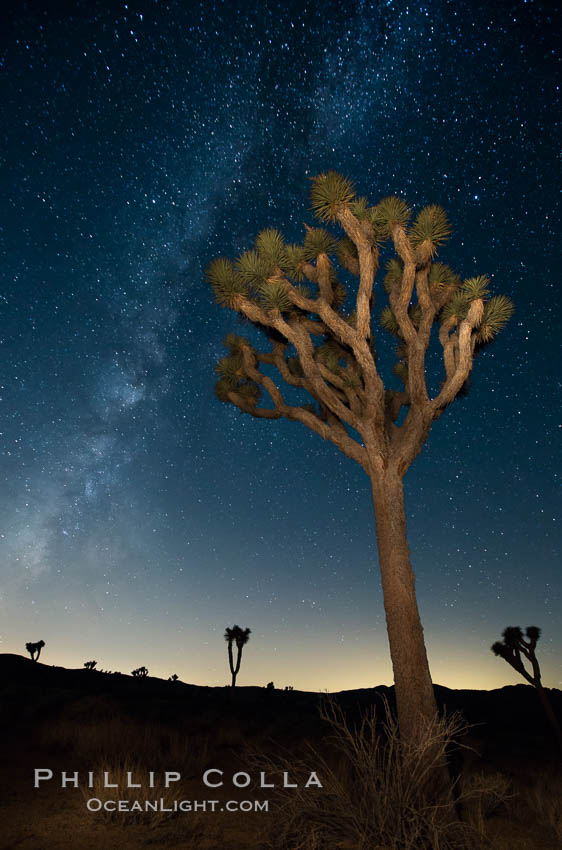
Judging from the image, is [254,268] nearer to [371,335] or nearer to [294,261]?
[294,261]

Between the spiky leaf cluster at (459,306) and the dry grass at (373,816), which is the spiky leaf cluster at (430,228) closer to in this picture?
the spiky leaf cluster at (459,306)

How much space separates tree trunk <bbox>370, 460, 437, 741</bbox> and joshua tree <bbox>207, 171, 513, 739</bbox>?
14 millimetres

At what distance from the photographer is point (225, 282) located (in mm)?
8344

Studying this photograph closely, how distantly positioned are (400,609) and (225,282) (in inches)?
225

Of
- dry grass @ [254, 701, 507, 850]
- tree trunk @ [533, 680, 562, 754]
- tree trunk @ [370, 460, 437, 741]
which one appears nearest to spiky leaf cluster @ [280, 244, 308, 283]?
tree trunk @ [370, 460, 437, 741]

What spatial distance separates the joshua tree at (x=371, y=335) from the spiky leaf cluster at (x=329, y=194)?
2 cm

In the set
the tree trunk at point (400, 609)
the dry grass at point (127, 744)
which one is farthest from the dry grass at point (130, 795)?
the tree trunk at point (400, 609)

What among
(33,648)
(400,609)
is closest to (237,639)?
(33,648)

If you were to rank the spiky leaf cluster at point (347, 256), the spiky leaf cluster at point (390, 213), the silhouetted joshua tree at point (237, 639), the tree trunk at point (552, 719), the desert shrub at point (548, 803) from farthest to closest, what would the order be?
the silhouetted joshua tree at point (237, 639) < the tree trunk at point (552, 719) < the spiky leaf cluster at point (347, 256) < the spiky leaf cluster at point (390, 213) < the desert shrub at point (548, 803)

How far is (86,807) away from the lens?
504 cm

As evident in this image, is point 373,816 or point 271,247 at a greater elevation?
point 271,247

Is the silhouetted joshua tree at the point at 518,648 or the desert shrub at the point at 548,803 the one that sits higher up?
the silhouetted joshua tree at the point at 518,648

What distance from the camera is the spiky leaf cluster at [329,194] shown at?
7.67 meters

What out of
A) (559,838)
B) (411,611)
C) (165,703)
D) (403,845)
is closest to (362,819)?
(403,845)
